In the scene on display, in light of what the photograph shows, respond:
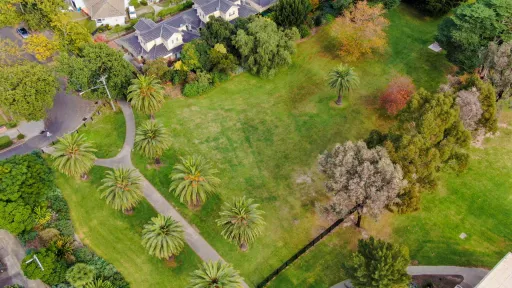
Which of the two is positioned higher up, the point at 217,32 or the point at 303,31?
the point at 217,32

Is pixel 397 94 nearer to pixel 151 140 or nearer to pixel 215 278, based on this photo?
pixel 151 140

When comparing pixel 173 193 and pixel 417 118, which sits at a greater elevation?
pixel 417 118

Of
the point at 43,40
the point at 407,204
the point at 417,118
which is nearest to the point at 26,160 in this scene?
the point at 43,40

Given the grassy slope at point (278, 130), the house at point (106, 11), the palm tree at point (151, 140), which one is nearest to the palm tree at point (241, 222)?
the grassy slope at point (278, 130)

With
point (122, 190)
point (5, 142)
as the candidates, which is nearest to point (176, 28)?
point (5, 142)

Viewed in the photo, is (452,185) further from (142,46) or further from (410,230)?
(142,46)

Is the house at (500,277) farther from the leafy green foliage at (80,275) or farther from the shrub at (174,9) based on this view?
the shrub at (174,9)
